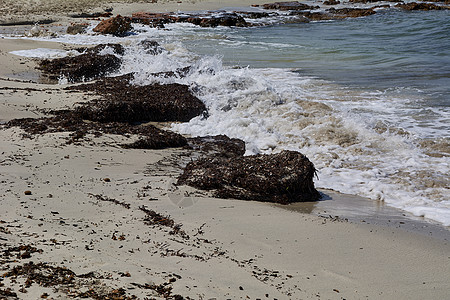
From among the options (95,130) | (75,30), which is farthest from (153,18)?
(95,130)

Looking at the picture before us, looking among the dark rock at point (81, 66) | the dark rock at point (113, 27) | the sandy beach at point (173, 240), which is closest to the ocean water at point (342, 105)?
the dark rock at point (81, 66)

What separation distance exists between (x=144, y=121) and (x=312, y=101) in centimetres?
312

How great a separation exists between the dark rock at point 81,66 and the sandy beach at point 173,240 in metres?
6.50

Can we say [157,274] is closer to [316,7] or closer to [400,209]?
[400,209]

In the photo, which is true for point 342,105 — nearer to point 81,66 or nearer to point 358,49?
point 81,66

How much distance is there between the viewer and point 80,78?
39.5ft

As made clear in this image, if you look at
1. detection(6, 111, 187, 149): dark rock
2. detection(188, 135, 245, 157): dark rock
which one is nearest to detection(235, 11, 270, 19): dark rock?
detection(188, 135, 245, 157): dark rock

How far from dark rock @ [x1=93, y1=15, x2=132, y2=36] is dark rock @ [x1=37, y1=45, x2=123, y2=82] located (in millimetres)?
6932

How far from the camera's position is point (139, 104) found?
8227mm

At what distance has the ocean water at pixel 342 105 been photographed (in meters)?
5.94

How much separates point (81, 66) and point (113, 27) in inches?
323

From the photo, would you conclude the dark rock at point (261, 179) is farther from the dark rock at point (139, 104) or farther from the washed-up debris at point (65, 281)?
the dark rock at point (139, 104)

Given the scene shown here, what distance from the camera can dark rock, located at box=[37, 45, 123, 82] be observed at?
12023 mm

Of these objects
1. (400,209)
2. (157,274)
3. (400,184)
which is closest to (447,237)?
(400,209)
